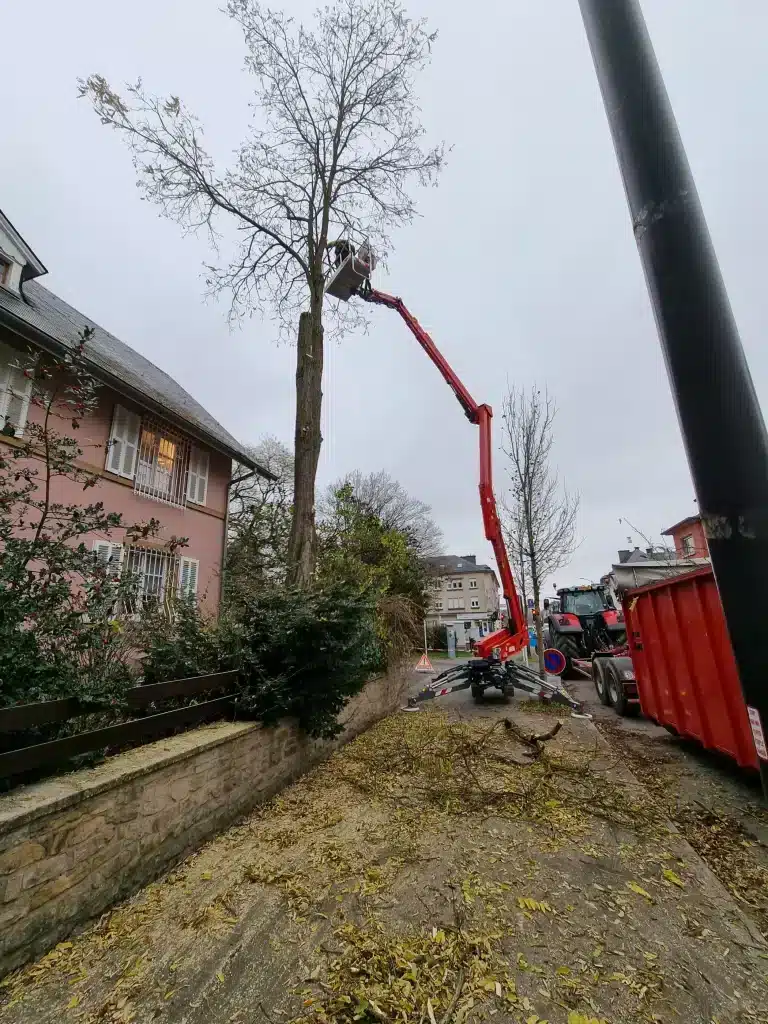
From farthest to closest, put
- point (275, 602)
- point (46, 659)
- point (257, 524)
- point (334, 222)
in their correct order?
point (257, 524)
point (334, 222)
point (275, 602)
point (46, 659)

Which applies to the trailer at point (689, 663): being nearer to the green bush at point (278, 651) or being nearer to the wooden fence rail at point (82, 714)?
the green bush at point (278, 651)

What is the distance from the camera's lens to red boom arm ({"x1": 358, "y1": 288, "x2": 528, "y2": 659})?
7.93 meters

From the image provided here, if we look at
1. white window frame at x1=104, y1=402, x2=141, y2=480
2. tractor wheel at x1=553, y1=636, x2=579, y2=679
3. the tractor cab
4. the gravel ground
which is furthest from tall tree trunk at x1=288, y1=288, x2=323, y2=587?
tractor wheel at x1=553, y1=636, x2=579, y2=679

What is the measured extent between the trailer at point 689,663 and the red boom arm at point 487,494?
2.00 meters

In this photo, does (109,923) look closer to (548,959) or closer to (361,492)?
(548,959)

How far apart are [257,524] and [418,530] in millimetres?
14409

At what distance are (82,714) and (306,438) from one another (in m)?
5.52

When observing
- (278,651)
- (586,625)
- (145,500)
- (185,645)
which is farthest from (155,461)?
(586,625)

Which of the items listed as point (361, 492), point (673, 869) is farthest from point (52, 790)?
point (361, 492)

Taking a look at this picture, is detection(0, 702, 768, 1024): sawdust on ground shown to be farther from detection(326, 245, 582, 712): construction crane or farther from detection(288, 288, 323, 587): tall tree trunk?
detection(326, 245, 582, 712): construction crane

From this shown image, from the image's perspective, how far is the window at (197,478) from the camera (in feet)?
39.9

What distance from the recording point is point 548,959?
2.10 metres

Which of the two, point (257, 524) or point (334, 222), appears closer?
point (334, 222)

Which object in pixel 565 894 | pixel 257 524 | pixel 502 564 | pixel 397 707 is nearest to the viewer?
pixel 565 894
